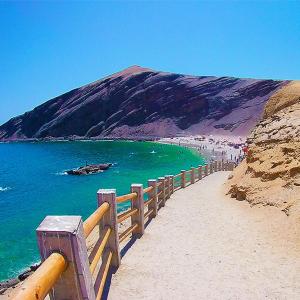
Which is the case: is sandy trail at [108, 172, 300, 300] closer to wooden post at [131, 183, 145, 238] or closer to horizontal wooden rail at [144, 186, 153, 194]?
wooden post at [131, 183, 145, 238]

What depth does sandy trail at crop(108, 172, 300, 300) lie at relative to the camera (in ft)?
20.0

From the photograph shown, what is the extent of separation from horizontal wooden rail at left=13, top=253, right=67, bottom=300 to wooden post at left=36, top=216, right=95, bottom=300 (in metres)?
0.10

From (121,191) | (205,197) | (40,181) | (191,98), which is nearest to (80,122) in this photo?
(191,98)

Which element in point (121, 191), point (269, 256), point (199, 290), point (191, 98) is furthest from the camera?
point (191, 98)

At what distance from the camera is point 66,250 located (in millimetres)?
3035

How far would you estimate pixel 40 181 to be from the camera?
60.5 m

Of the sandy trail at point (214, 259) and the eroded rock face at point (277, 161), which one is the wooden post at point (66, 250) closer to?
the sandy trail at point (214, 259)

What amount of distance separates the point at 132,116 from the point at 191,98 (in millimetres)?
30078

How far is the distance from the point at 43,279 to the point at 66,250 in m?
0.54

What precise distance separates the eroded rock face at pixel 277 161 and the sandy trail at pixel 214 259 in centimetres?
78

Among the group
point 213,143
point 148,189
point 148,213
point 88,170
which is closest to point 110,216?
point 148,213

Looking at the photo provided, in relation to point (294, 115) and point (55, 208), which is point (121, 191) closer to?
point (55, 208)

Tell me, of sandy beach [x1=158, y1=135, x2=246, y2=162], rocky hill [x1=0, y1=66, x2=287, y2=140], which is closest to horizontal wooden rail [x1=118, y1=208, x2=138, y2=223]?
sandy beach [x1=158, y1=135, x2=246, y2=162]

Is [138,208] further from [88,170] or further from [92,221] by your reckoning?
[88,170]
